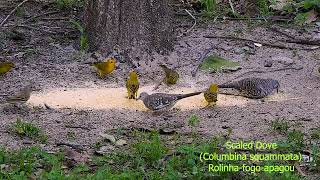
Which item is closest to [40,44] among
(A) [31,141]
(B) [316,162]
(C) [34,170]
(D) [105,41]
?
(D) [105,41]

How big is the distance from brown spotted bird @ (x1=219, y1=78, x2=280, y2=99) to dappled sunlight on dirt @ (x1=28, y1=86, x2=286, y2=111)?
8 centimetres

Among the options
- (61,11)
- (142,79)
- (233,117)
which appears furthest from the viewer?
(61,11)

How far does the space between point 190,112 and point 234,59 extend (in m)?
2.21

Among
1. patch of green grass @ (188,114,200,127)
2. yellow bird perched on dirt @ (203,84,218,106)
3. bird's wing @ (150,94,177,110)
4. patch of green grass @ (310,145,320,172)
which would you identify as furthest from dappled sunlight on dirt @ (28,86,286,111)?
patch of green grass @ (310,145,320,172)

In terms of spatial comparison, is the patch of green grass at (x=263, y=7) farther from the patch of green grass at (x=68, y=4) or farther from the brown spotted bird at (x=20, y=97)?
the brown spotted bird at (x=20, y=97)

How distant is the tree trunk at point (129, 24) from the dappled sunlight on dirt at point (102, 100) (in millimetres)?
1264

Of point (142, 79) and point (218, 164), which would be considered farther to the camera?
point (142, 79)

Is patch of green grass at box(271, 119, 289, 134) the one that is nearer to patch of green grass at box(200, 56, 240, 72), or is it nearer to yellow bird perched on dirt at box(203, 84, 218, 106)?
yellow bird perched on dirt at box(203, 84, 218, 106)

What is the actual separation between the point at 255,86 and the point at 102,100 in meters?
1.72

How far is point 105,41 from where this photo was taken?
9539mm

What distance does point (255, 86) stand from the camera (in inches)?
314

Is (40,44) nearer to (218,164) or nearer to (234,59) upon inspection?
(234,59)

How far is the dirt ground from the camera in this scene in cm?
720

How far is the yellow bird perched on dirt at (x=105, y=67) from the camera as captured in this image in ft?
28.4
